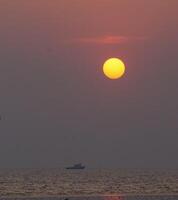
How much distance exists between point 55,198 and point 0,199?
31.4ft

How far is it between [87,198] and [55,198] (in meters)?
6.35

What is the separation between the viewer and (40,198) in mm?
148750

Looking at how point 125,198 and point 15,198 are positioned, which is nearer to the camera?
point 125,198

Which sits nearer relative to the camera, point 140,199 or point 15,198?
point 140,199

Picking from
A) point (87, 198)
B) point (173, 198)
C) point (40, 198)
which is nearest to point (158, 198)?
point (173, 198)

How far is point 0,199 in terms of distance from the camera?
5812 inches

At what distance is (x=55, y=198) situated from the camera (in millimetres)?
147875

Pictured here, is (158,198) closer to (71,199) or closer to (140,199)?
(140,199)

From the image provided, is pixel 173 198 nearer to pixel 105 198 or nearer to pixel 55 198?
pixel 105 198

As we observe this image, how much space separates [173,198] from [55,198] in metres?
21.2

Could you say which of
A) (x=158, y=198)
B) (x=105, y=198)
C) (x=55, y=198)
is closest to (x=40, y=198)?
(x=55, y=198)

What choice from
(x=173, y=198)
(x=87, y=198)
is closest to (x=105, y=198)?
(x=87, y=198)

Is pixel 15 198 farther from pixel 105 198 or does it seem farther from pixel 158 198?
pixel 158 198

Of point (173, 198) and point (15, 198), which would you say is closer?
point (173, 198)
